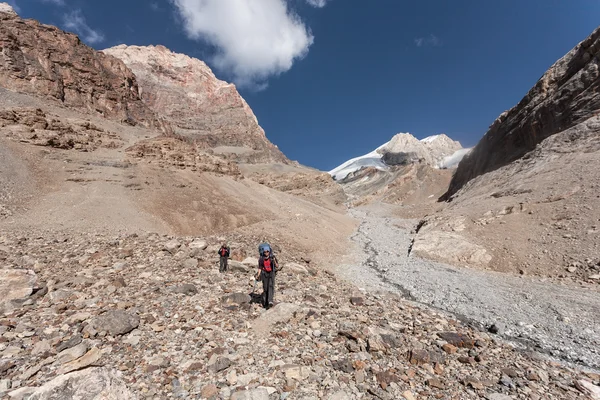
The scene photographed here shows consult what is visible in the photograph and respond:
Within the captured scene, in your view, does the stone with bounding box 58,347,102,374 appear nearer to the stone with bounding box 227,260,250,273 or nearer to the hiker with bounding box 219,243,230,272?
the hiker with bounding box 219,243,230,272

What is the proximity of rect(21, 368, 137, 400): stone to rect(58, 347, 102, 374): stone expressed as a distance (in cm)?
56

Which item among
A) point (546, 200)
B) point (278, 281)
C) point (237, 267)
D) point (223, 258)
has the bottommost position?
point (278, 281)

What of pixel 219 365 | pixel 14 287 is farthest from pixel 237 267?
pixel 14 287

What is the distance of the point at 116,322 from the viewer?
5523 mm

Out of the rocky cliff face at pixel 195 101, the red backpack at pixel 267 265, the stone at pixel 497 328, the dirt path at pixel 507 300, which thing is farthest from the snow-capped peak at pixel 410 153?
the red backpack at pixel 267 265

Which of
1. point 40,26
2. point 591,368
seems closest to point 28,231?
point 591,368

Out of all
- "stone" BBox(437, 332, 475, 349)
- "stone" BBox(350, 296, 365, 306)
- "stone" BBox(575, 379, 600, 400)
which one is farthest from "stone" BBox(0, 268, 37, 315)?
"stone" BBox(575, 379, 600, 400)

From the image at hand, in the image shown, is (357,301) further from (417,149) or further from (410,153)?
(417,149)

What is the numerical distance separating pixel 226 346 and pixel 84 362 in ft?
7.28

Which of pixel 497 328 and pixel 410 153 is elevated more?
pixel 410 153

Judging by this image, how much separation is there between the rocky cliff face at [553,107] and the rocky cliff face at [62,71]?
68.4 meters

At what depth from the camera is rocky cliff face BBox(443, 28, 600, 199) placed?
29641 mm

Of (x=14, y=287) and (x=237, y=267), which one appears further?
(x=237, y=267)

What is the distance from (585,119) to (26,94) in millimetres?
72362
